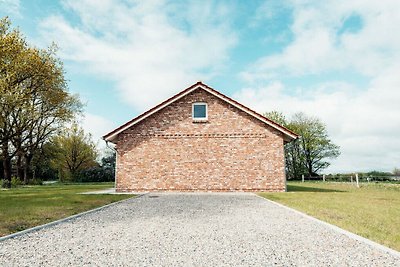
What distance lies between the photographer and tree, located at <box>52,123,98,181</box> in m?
40.2

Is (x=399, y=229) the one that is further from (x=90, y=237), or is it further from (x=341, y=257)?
(x=90, y=237)

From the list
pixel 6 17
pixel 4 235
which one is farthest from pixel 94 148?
pixel 4 235

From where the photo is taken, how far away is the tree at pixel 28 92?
2031 centimetres

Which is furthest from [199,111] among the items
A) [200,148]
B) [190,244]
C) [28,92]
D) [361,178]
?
[361,178]

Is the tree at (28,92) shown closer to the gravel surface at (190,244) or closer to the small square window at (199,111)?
the small square window at (199,111)

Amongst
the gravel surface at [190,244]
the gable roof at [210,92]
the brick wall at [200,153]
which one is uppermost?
the gable roof at [210,92]

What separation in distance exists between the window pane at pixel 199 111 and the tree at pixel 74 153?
91.1 feet

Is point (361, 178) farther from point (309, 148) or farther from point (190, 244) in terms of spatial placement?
point (190, 244)

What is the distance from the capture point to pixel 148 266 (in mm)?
3893

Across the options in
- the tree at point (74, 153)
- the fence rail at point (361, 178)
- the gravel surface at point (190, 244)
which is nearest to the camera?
the gravel surface at point (190, 244)

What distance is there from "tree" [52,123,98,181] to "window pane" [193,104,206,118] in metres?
27.8

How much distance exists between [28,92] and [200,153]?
1380 cm

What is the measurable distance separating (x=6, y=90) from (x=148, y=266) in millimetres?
20268

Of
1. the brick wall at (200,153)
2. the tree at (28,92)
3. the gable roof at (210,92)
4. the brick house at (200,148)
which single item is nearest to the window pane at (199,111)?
the brick house at (200,148)
